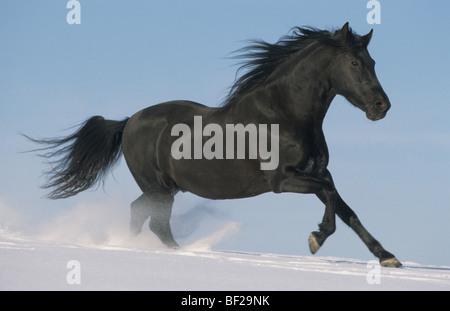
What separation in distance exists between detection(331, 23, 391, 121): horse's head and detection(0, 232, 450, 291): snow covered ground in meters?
1.64

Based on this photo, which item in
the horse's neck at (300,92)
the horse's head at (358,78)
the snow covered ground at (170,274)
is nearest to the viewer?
the snow covered ground at (170,274)

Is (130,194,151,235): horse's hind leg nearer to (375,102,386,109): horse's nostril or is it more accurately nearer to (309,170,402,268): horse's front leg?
(309,170,402,268): horse's front leg

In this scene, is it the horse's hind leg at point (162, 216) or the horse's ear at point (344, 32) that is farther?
the horse's hind leg at point (162, 216)

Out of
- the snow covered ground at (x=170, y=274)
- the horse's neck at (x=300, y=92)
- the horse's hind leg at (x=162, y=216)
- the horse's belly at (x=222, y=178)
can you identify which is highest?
the horse's neck at (x=300, y=92)

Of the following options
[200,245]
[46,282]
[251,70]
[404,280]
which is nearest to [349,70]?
[251,70]

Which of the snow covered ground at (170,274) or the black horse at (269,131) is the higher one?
the black horse at (269,131)

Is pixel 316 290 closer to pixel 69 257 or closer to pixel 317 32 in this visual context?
pixel 69 257

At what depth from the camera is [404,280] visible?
15.5 feet

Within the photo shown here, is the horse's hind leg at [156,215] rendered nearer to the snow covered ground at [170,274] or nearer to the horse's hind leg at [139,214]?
the horse's hind leg at [139,214]

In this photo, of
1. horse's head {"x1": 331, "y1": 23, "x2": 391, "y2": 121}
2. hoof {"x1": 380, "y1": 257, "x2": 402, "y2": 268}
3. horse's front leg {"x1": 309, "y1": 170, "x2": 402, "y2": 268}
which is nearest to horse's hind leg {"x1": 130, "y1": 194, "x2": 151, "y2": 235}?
horse's front leg {"x1": 309, "y1": 170, "x2": 402, "y2": 268}

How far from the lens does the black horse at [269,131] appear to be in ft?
19.8

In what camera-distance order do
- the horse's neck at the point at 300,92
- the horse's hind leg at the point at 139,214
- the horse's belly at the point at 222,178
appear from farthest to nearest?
the horse's hind leg at the point at 139,214 → the horse's belly at the point at 222,178 → the horse's neck at the point at 300,92

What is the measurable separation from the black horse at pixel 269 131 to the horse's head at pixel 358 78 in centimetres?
1

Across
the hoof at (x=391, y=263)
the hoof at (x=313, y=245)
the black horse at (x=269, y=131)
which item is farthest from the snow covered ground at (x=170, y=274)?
the black horse at (x=269, y=131)
